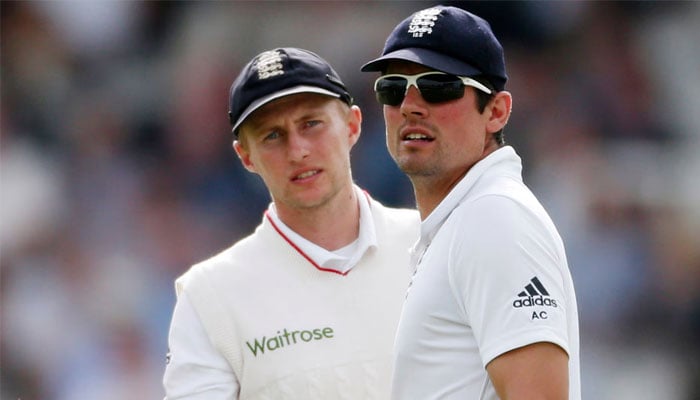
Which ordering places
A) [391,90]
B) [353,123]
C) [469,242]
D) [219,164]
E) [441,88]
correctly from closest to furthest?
[469,242]
[441,88]
[391,90]
[353,123]
[219,164]

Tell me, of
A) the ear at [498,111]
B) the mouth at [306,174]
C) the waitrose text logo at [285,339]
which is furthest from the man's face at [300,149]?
the ear at [498,111]

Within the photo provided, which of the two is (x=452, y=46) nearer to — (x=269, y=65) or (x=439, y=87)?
(x=439, y=87)

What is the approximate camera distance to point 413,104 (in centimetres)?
341

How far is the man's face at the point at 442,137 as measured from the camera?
3359mm

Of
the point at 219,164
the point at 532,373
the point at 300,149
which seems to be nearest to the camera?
the point at 532,373

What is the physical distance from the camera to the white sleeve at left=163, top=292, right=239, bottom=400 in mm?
3854

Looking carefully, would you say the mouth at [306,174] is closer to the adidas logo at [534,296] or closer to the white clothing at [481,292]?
the white clothing at [481,292]

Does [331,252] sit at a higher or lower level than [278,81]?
lower

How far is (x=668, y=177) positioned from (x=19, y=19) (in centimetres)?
448

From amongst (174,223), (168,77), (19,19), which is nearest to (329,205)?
(174,223)

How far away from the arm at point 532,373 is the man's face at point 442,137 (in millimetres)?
648

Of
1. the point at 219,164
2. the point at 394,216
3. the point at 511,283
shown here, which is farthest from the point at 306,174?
the point at 219,164

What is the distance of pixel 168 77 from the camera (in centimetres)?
848

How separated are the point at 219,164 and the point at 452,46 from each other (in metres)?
4.97
